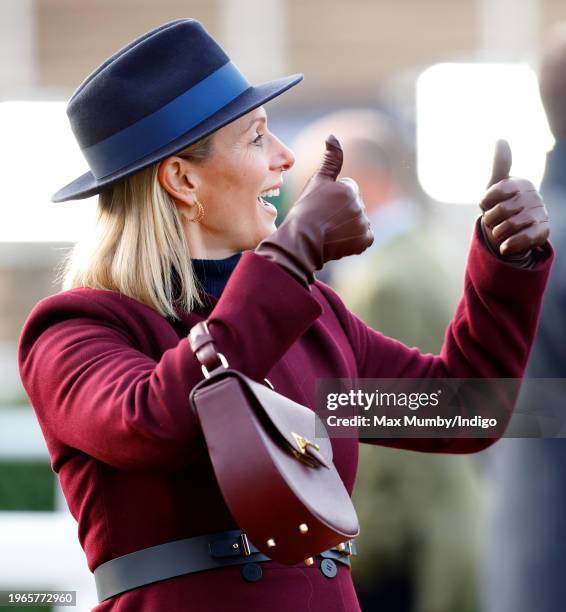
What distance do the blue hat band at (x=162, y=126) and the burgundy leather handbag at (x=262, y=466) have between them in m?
0.47

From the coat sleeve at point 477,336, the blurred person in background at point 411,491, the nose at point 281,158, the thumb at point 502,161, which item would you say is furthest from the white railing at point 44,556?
the thumb at point 502,161

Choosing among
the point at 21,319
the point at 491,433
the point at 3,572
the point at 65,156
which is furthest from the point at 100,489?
the point at 21,319

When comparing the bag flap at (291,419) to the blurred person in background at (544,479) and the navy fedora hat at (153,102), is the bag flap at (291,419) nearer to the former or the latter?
the navy fedora hat at (153,102)

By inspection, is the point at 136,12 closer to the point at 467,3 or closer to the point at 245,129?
the point at 467,3

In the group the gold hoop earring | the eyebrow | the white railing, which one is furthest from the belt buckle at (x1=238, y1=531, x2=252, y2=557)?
the white railing

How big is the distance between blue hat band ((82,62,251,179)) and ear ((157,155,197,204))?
2.5 inches

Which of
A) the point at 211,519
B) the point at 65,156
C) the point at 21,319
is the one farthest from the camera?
the point at 21,319

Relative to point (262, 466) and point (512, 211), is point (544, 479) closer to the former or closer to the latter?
point (512, 211)

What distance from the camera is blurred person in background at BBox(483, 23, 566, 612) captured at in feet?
11.4

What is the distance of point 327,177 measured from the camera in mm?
2199

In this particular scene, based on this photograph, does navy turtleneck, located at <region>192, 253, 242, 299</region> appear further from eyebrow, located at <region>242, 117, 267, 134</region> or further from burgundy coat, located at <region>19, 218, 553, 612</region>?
eyebrow, located at <region>242, 117, 267, 134</region>

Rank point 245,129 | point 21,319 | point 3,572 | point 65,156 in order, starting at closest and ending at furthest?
point 245,129, point 3,572, point 65,156, point 21,319

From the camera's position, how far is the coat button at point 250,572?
2164mm

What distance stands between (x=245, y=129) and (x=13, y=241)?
8141 mm
